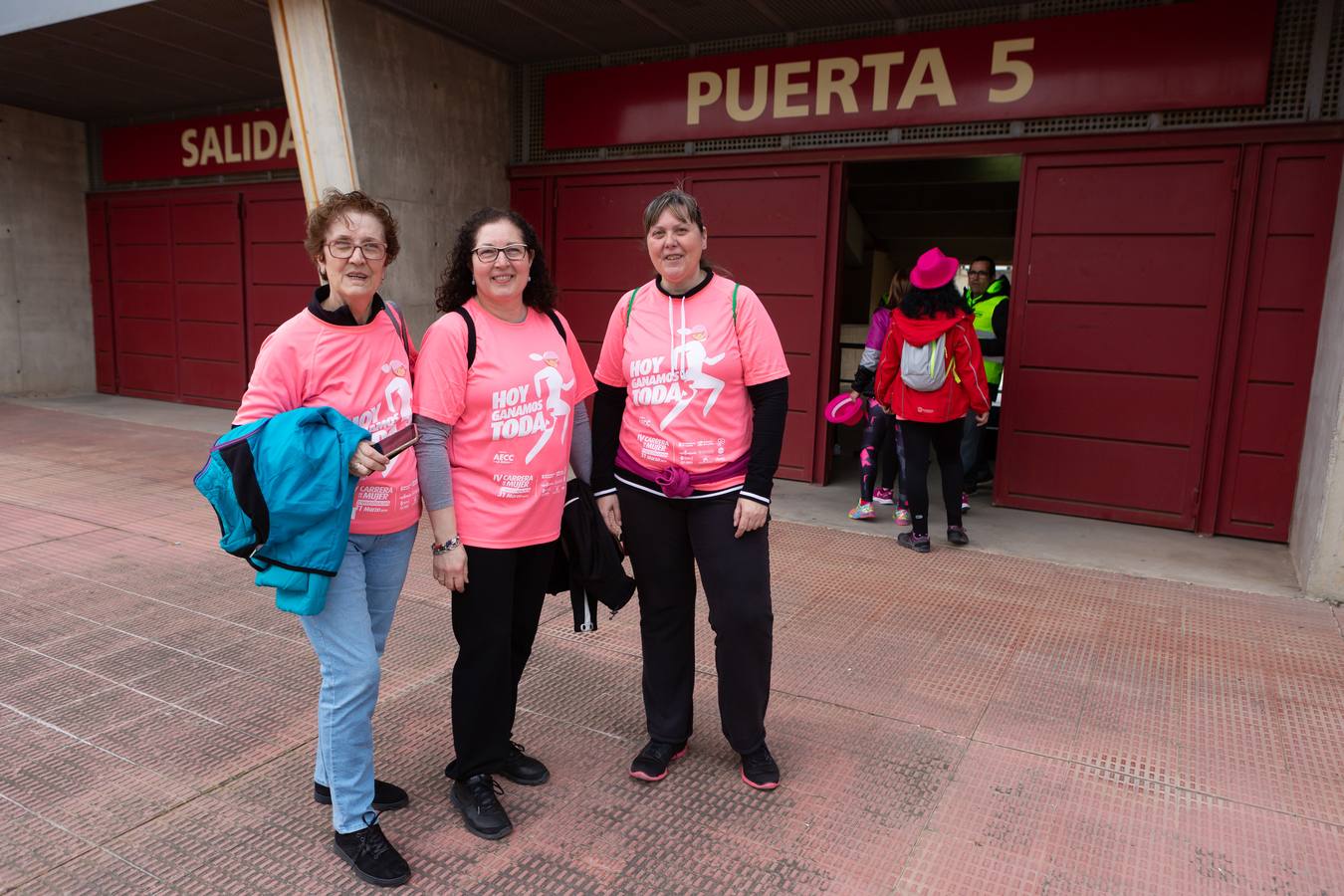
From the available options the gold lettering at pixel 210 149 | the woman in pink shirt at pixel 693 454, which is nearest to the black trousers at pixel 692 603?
the woman in pink shirt at pixel 693 454

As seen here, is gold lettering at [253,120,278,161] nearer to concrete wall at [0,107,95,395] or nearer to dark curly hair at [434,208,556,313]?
concrete wall at [0,107,95,395]

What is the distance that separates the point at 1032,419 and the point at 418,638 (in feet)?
14.8

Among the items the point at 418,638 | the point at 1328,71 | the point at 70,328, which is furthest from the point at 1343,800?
the point at 70,328

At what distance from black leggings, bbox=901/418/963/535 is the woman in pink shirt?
2886 mm

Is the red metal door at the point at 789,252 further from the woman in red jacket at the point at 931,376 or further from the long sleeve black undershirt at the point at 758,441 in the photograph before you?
the long sleeve black undershirt at the point at 758,441

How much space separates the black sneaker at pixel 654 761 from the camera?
2922 millimetres

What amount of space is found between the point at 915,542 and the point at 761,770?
2956 millimetres

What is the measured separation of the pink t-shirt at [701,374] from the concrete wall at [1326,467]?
3579 millimetres

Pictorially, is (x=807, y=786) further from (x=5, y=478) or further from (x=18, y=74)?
(x=18, y=74)

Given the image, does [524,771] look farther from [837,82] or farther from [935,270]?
[837,82]

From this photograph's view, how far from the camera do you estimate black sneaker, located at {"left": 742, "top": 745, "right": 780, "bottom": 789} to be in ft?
9.44

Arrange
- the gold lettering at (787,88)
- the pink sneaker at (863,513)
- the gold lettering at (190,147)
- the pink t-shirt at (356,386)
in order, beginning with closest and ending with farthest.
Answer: the pink t-shirt at (356,386) → the pink sneaker at (863,513) → the gold lettering at (787,88) → the gold lettering at (190,147)

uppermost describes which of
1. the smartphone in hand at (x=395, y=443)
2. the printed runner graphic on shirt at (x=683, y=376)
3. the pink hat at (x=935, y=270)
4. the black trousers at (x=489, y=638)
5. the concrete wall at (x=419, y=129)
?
the concrete wall at (x=419, y=129)

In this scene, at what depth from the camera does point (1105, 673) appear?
12.5ft
